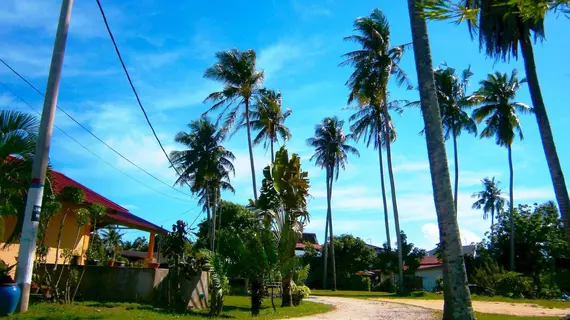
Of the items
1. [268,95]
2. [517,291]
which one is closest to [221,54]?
[268,95]

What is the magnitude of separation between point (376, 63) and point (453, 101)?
26.5ft

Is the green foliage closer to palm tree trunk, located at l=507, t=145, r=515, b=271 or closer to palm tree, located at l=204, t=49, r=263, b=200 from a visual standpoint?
palm tree, located at l=204, t=49, r=263, b=200

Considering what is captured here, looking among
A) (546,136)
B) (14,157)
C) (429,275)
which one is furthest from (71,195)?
(429,275)

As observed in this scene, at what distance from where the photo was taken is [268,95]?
113 ft

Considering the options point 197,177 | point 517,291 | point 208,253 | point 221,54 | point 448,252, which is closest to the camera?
point 448,252

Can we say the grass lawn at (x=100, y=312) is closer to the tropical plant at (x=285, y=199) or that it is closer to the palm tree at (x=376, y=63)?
the tropical plant at (x=285, y=199)

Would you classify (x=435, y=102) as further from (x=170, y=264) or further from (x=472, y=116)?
(x=472, y=116)

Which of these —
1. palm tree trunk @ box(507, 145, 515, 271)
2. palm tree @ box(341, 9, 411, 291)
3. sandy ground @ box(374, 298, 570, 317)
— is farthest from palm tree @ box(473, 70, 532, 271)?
sandy ground @ box(374, 298, 570, 317)

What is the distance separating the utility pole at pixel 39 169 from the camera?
9.30 metres

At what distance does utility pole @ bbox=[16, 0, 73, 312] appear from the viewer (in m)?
9.30

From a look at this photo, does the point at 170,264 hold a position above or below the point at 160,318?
above

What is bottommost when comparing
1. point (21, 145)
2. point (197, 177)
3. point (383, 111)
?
point (21, 145)

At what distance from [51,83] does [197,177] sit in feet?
103

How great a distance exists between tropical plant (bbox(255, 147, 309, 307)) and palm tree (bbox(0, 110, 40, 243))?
30.7 ft
